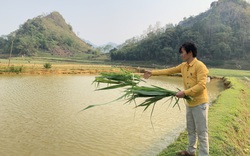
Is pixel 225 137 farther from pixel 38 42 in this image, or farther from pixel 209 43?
pixel 38 42

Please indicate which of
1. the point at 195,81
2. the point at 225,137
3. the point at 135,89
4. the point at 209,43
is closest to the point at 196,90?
the point at 195,81

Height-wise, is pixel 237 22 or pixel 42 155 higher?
pixel 237 22

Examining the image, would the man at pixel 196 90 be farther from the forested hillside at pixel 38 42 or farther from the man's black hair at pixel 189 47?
the forested hillside at pixel 38 42

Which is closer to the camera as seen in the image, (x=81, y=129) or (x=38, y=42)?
(x=81, y=129)

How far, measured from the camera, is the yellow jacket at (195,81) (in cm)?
344

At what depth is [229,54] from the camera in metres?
58.6

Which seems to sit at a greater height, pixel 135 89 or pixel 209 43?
pixel 209 43

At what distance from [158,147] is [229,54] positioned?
191ft

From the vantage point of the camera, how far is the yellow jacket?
3.44m

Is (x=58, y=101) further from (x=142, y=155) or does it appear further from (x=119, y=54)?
(x=119, y=54)

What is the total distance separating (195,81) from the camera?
3611mm

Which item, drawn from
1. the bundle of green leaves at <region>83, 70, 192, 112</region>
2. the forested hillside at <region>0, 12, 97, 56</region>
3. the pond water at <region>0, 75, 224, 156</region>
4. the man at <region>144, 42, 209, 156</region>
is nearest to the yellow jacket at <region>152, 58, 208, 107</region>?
the man at <region>144, 42, 209, 156</region>

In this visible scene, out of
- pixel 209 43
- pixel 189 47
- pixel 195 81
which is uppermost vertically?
pixel 209 43

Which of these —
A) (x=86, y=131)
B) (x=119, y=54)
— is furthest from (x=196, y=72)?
(x=119, y=54)
